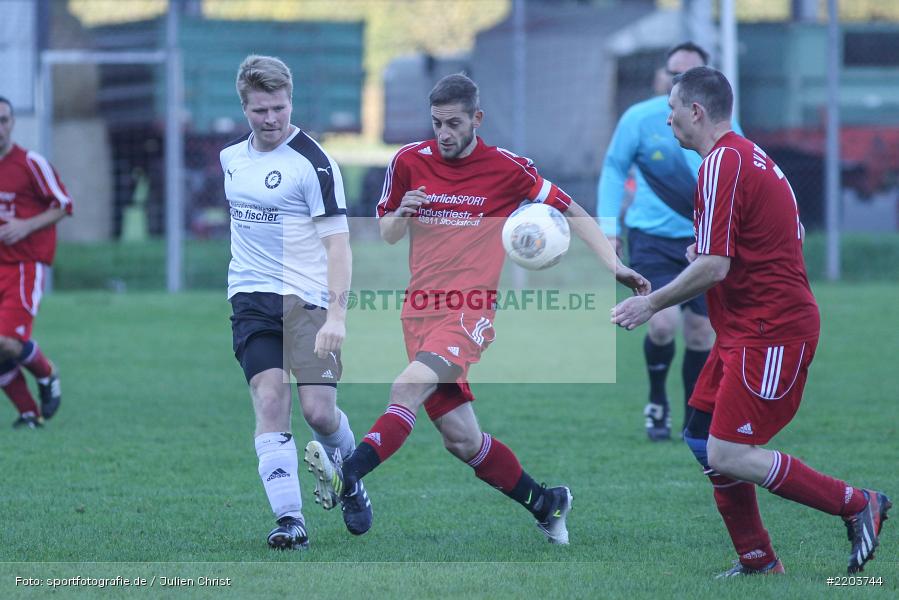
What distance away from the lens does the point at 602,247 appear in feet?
18.6

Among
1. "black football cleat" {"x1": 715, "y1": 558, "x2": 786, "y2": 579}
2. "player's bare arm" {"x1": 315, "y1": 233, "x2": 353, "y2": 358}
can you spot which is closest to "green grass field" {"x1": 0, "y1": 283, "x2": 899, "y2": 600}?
"black football cleat" {"x1": 715, "y1": 558, "x2": 786, "y2": 579}

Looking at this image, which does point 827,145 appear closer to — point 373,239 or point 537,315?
point 537,315

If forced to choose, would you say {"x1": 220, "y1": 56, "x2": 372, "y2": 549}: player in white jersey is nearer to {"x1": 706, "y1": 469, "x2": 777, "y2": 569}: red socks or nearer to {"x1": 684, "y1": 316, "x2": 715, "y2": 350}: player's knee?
{"x1": 706, "y1": 469, "x2": 777, "y2": 569}: red socks

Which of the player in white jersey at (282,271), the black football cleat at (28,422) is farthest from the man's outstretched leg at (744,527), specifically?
the black football cleat at (28,422)

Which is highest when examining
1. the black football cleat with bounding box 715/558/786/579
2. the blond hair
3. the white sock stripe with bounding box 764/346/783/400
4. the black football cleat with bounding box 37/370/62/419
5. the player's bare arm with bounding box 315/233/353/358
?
the blond hair

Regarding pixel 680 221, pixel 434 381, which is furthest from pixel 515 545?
pixel 680 221

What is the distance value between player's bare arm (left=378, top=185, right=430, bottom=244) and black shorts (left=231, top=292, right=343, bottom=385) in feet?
1.50

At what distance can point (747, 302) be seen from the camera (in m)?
4.88

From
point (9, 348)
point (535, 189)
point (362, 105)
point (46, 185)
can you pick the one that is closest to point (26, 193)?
point (46, 185)

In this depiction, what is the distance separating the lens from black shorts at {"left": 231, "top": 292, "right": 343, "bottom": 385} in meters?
5.53

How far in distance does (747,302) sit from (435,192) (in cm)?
149

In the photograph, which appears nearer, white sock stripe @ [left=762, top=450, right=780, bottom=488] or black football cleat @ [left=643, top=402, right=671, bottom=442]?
white sock stripe @ [left=762, top=450, right=780, bottom=488]

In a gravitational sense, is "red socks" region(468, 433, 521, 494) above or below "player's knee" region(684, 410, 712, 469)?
below

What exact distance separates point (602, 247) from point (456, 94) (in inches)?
35.3
